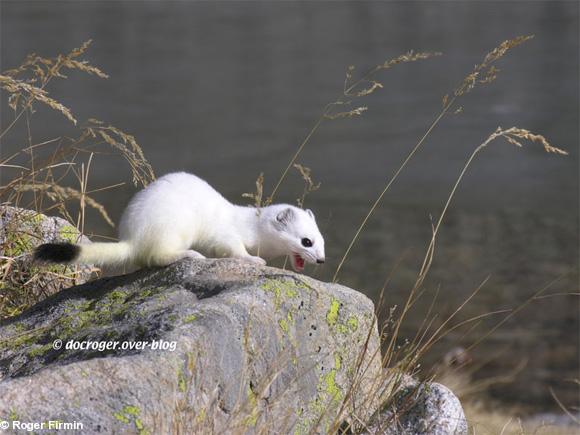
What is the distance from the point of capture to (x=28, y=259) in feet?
10.5

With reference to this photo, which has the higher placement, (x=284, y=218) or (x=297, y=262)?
(x=284, y=218)

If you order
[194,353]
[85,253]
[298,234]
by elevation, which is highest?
[194,353]

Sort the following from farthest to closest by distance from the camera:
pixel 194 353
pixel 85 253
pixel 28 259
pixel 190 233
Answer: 1. pixel 28 259
2. pixel 190 233
3. pixel 85 253
4. pixel 194 353

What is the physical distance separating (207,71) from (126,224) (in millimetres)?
14429

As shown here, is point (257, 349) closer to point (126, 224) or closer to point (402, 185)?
point (126, 224)

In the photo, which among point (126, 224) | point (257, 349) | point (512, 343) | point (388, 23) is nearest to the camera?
point (257, 349)

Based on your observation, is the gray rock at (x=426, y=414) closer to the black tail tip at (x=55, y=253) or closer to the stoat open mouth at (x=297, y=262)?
the stoat open mouth at (x=297, y=262)

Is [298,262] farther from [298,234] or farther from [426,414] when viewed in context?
[426,414]

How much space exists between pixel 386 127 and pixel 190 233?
11.8 meters

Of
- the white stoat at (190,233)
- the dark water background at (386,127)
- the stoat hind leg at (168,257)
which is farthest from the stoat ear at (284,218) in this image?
the dark water background at (386,127)

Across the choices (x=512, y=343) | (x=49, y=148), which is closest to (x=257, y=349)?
(x=512, y=343)

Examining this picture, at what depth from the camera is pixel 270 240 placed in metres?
3.33

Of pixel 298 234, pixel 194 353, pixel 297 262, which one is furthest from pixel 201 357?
pixel 297 262

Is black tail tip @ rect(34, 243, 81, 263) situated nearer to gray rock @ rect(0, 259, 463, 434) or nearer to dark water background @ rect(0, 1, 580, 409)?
gray rock @ rect(0, 259, 463, 434)
